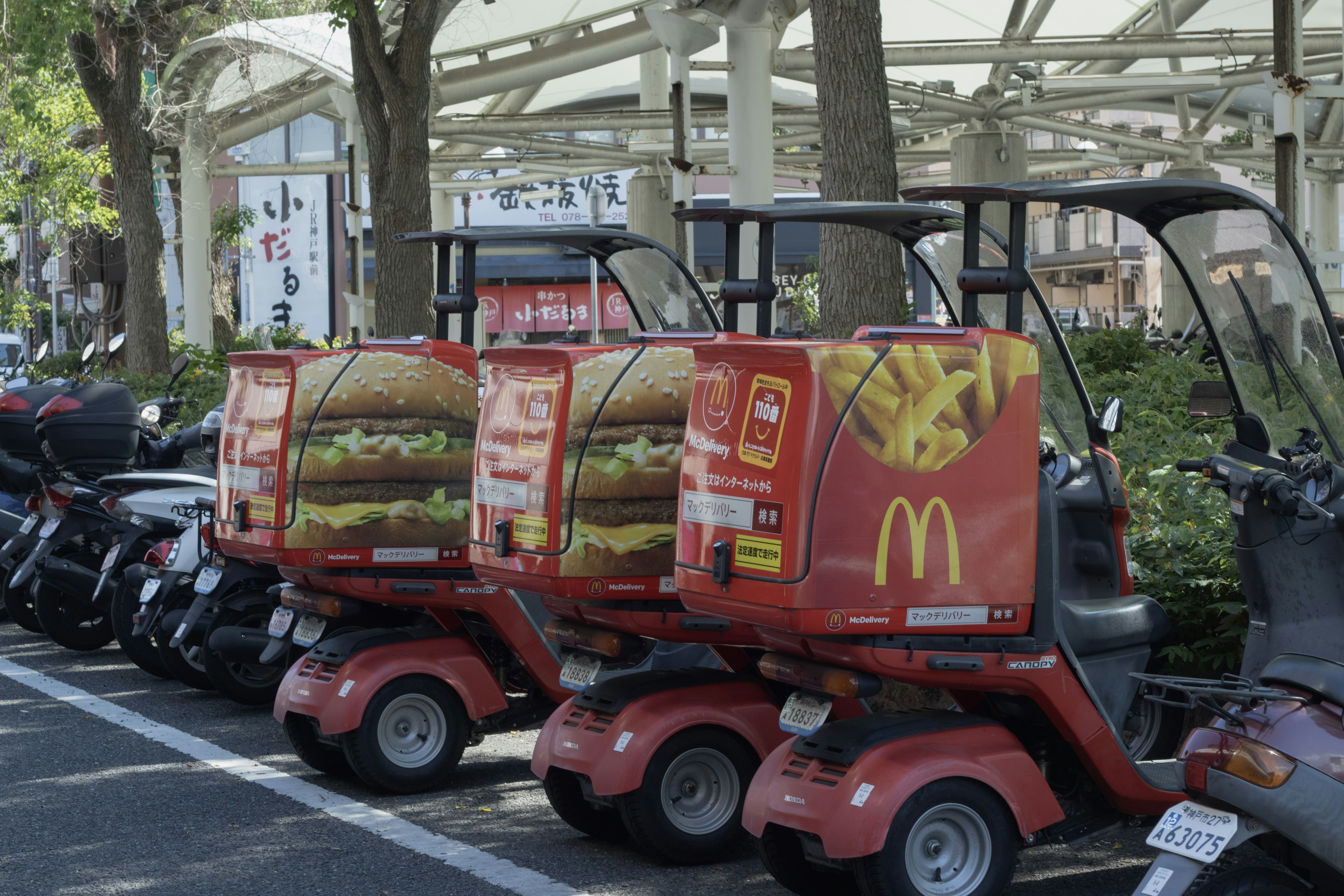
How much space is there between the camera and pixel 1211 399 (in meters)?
4.40

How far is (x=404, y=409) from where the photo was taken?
256 inches

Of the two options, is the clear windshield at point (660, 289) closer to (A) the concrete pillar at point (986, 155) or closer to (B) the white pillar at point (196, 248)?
(A) the concrete pillar at point (986, 155)

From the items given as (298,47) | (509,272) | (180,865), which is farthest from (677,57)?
(509,272)

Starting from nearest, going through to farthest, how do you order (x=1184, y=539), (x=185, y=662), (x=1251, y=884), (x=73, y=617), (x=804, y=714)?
1. (x=1251, y=884)
2. (x=804, y=714)
3. (x=1184, y=539)
4. (x=185, y=662)
5. (x=73, y=617)

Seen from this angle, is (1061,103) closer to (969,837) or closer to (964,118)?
(964,118)

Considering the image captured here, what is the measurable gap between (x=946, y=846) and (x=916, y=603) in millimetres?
732

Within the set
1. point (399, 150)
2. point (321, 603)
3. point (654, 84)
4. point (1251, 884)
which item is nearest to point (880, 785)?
point (1251, 884)

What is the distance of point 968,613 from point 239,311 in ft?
138

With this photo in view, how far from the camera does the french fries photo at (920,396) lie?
168 inches

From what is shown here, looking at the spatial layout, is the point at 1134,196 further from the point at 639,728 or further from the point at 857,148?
the point at 857,148

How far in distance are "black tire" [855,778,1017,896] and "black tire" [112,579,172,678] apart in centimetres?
559

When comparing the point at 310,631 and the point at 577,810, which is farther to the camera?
the point at 310,631

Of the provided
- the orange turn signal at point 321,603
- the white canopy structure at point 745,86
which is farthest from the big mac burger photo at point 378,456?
the white canopy structure at point 745,86

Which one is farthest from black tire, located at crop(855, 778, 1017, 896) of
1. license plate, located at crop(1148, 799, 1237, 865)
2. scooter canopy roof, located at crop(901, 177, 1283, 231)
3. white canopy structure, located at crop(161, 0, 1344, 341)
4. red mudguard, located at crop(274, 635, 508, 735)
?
white canopy structure, located at crop(161, 0, 1344, 341)
